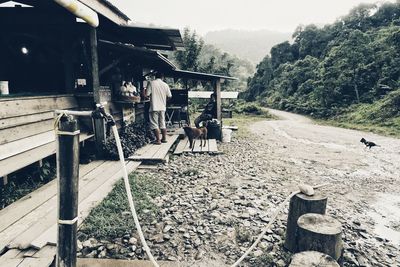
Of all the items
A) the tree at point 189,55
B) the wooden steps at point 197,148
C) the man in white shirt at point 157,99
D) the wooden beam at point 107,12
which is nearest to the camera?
the wooden beam at point 107,12

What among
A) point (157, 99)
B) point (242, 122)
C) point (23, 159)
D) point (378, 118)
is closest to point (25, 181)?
point (23, 159)

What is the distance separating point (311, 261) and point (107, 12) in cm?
621

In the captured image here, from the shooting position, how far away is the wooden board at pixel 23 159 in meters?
4.07

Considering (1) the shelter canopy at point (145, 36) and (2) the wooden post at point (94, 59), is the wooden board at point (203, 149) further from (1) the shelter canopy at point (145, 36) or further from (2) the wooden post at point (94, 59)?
(2) the wooden post at point (94, 59)

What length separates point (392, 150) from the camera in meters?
11.6

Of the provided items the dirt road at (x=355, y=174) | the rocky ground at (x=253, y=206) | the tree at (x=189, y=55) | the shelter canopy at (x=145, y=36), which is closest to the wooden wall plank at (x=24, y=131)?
the rocky ground at (x=253, y=206)

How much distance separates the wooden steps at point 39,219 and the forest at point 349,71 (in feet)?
67.0

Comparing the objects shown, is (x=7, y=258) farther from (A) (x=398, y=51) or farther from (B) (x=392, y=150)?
(A) (x=398, y=51)

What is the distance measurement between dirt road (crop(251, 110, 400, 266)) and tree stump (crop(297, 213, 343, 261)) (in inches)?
64.0

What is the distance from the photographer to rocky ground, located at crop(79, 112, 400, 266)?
3.92 m

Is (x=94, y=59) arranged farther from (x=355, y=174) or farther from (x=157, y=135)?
(x=355, y=174)

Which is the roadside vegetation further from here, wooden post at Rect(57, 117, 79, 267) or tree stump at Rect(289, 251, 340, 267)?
tree stump at Rect(289, 251, 340, 267)

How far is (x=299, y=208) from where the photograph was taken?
12.8 feet

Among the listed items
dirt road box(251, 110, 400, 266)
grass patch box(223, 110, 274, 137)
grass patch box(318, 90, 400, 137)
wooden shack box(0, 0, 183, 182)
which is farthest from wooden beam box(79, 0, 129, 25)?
grass patch box(318, 90, 400, 137)
